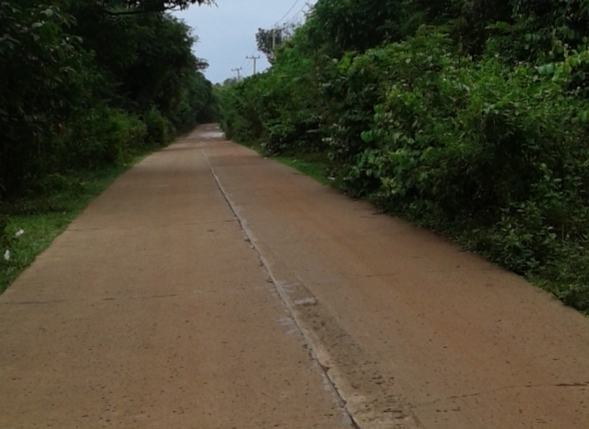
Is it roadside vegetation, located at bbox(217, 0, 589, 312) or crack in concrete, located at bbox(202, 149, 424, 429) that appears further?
roadside vegetation, located at bbox(217, 0, 589, 312)

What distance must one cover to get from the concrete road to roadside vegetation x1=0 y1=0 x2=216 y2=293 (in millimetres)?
1478

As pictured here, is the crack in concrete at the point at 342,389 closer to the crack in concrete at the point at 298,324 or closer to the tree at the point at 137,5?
the crack in concrete at the point at 298,324

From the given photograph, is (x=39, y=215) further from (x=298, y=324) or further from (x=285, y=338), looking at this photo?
(x=285, y=338)

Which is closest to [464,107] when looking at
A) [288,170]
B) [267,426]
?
[267,426]

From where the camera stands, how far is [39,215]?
12820 mm

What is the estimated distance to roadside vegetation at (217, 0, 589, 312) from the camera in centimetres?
816

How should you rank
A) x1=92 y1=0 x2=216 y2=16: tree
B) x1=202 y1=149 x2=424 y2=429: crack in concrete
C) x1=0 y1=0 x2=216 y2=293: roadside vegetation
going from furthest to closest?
x1=92 y1=0 x2=216 y2=16: tree, x1=0 y1=0 x2=216 y2=293: roadside vegetation, x1=202 y1=149 x2=424 y2=429: crack in concrete

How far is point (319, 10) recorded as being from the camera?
22.4 m

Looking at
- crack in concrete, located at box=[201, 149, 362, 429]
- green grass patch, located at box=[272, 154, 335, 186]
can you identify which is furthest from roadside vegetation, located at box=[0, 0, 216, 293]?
green grass patch, located at box=[272, 154, 335, 186]

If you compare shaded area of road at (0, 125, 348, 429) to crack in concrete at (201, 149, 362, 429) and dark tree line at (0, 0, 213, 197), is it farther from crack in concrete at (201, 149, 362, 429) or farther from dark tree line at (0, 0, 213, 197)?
dark tree line at (0, 0, 213, 197)

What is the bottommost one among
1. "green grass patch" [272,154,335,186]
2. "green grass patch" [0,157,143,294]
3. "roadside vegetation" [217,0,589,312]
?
"green grass patch" [272,154,335,186]

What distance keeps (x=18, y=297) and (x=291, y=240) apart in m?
3.69

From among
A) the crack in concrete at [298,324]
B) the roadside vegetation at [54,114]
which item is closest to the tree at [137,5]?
the roadside vegetation at [54,114]

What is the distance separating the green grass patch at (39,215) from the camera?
873 centimetres
